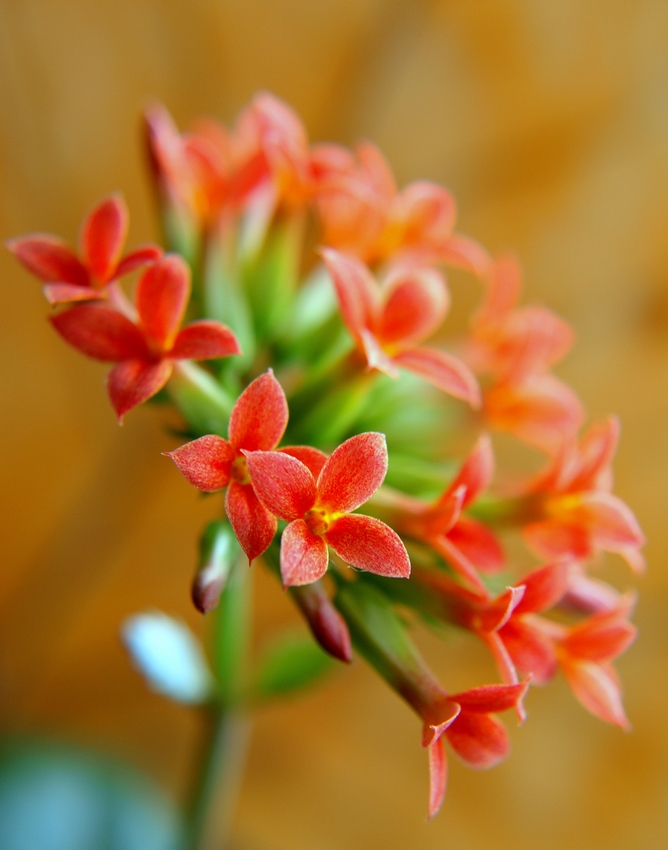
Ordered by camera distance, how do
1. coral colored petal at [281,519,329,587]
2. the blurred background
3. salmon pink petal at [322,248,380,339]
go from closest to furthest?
coral colored petal at [281,519,329,587] < salmon pink petal at [322,248,380,339] < the blurred background

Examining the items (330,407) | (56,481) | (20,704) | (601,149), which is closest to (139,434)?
(56,481)

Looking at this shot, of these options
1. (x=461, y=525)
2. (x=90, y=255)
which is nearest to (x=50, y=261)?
(x=90, y=255)

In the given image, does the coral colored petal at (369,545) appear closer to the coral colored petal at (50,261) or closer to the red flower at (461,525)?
the red flower at (461,525)

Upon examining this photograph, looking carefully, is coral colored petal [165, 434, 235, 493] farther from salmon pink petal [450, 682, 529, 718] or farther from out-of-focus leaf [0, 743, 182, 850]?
out-of-focus leaf [0, 743, 182, 850]

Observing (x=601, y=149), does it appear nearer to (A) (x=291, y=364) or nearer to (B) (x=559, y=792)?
(A) (x=291, y=364)

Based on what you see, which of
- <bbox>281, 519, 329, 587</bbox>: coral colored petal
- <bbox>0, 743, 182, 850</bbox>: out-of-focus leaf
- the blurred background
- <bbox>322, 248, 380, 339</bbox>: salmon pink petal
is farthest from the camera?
the blurred background

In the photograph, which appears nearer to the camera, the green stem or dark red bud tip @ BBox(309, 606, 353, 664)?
dark red bud tip @ BBox(309, 606, 353, 664)

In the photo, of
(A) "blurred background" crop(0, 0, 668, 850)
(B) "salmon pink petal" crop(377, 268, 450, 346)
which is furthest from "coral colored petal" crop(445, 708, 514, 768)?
(A) "blurred background" crop(0, 0, 668, 850)
